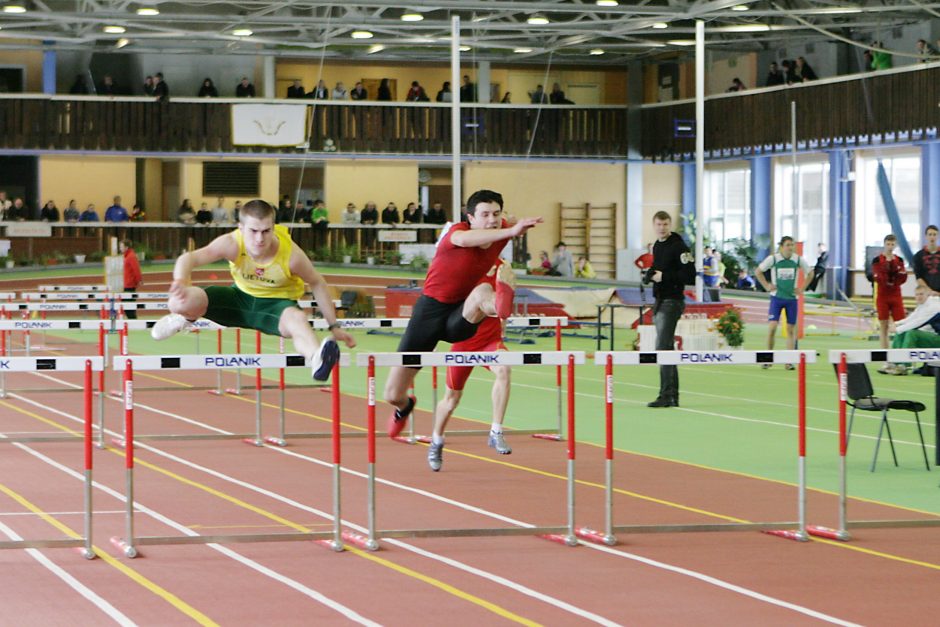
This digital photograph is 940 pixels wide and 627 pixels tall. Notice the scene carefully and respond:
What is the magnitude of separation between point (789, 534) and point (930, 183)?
29516mm

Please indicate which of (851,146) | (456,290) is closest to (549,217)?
(851,146)

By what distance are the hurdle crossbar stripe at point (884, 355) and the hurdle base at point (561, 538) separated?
192cm

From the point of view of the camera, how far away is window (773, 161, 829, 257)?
4141 centimetres

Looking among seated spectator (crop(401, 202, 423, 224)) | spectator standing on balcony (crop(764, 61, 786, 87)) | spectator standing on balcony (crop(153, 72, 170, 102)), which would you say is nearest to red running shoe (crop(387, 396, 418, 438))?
spectator standing on balcony (crop(764, 61, 786, 87))

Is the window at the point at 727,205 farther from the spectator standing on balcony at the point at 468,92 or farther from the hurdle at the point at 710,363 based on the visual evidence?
the hurdle at the point at 710,363

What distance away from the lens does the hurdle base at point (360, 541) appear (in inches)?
340

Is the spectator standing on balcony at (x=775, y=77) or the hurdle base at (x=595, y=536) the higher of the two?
the spectator standing on balcony at (x=775, y=77)

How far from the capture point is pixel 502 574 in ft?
26.2

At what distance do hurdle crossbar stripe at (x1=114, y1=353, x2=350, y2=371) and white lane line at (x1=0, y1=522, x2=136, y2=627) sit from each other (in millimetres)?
1134

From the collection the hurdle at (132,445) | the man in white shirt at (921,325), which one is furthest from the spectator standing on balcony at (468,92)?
the hurdle at (132,445)

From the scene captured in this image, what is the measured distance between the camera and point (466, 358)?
A: 30.0ft

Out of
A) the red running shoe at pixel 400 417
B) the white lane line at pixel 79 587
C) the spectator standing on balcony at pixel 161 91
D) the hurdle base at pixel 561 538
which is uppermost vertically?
the spectator standing on balcony at pixel 161 91

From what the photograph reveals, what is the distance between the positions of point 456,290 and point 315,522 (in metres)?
1.90

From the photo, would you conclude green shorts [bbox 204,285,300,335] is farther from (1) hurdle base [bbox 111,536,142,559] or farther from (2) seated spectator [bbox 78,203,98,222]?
(2) seated spectator [bbox 78,203,98,222]
